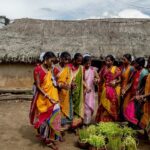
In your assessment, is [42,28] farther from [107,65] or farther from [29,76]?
[107,65]

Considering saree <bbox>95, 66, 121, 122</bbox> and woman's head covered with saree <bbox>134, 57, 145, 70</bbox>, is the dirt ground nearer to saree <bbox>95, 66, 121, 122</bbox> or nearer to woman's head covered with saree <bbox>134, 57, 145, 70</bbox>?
saree <bbox>95, 66, 121, 122</bbox>

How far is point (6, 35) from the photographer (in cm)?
1911

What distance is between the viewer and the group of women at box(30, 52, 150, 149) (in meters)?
8.09

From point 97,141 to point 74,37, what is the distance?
1180cm

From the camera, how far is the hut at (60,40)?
1736 centimetres

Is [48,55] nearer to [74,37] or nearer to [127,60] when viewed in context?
[127,60]

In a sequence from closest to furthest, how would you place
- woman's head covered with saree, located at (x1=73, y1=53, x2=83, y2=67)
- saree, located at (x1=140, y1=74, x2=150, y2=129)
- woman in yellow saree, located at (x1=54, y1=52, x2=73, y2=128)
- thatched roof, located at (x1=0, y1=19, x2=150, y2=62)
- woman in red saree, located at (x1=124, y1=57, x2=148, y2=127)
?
saree, located at (x1=140, y1=74, x2=150, y2=129), woman in red saree, located at (x1=124, y1=57, x2=148, y2=127), woman in yellow saree, located at (x1=54, y1=52, x2=73, y2=128), woman's head covered with saree, located at (x1=73, y1=53, x2=83, y2=67), thatched roof, located at (x1=0, y1=19, x2=150, y2=62)

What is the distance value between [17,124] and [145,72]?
147 inches

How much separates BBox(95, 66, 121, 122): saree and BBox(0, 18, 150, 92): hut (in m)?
8.26

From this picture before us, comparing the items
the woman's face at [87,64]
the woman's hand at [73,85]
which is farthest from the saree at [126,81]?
the woman's hand at [73,85]

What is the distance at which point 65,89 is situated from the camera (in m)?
8.78

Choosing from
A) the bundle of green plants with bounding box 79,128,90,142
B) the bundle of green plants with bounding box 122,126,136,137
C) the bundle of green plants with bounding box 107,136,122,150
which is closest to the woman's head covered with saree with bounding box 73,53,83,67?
the bundle of green plants with bounding box 79,128,90,142

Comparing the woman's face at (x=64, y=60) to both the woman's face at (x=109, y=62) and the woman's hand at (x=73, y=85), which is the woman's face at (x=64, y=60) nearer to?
the woman's hand at (x=73, y=85)

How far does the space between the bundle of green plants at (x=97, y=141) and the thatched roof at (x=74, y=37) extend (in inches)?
387
